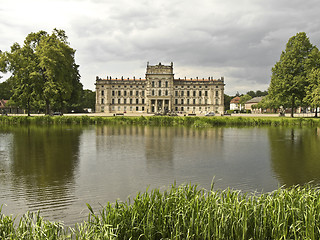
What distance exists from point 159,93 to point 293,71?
46530 mm

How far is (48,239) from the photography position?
3.95 meters

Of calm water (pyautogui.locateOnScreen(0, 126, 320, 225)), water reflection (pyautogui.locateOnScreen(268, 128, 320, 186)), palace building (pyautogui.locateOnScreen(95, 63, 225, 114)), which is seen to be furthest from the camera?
palace building (pyautogui.locateOnScreen(95, 63, 225, 114))

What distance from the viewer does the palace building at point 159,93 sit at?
82.4 m

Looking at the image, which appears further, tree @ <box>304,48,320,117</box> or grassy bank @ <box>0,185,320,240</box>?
tree @ <box>304,48,320,117</box>

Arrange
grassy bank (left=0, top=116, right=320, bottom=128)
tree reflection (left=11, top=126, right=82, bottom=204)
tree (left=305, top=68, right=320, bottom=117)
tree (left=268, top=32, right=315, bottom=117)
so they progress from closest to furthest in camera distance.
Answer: tree reflection (left=11, top=126, right=82, bottom=204)
grassy bank (left=0, top=116, right=320, bottom=128)
tree (left=305, top=68, right=320, bottom=117)
tree (left=268, top=32, right=315, bottom=117)

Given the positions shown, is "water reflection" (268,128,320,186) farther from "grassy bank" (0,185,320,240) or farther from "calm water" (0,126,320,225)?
"grassy bank" (0,185,320,240)

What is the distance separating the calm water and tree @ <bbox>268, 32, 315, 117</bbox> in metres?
A: 27.9

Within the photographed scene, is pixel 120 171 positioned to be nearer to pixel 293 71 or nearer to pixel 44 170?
pixel 44 170

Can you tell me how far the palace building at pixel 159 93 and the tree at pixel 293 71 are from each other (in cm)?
4065

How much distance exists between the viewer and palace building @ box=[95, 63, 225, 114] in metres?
82.4

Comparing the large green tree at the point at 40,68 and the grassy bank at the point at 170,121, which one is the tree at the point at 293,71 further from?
the large green tree at the point at 40,68

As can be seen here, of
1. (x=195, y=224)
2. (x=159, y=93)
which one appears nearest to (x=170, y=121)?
(x=195, y=224)

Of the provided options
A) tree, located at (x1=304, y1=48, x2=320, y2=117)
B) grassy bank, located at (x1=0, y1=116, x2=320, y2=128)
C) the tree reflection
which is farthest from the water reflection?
tree, located at (x1=304, y1=48, x2=320, y2=117)

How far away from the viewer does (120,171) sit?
10156mm
